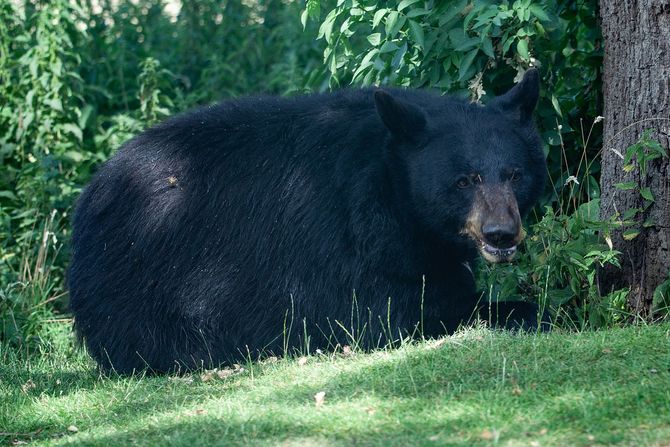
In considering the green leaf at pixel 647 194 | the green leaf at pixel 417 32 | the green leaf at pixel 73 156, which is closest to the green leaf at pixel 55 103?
the green leaf at pixel 73 156

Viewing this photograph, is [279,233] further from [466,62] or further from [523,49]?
[523,49]

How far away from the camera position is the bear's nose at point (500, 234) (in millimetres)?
5879

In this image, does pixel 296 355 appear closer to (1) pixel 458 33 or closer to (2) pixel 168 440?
(2) pixel 168 440

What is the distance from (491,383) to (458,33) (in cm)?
299

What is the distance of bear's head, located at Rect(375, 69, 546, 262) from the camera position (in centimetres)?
600

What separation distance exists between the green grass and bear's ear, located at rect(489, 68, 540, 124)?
143cm

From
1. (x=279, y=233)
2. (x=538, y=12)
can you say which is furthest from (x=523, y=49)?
(x=279, y=233)

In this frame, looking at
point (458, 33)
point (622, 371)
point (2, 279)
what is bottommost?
point (2, 279)

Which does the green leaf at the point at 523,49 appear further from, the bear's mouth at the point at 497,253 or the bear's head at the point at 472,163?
the bear's mouth at the point at 497,253

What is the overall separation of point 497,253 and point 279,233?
1.42 metres

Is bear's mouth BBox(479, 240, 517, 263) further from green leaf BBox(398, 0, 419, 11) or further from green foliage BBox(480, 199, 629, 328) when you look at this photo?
green leaf BBox(398, 0, 419, 11)

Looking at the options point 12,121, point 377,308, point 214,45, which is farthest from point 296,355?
point 214,45

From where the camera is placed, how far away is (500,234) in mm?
5891

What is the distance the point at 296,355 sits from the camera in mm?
6383
